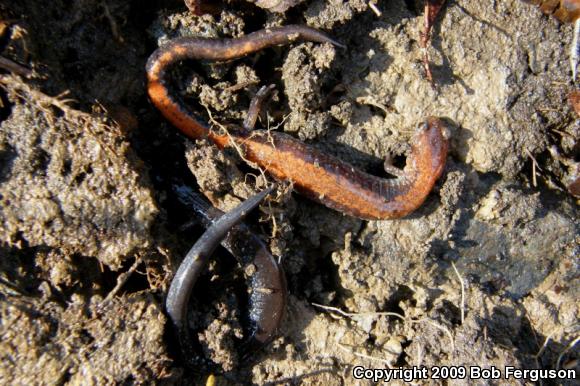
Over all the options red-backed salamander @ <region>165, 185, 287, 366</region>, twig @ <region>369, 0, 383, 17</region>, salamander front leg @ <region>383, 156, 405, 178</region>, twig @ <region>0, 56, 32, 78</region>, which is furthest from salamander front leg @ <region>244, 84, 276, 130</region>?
twig @ <region>0, 56, 32, 78</region>

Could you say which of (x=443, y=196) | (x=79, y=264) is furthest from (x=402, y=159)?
(x=79, y=264)

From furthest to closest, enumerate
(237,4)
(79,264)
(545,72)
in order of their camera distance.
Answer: (545,72) < (237,4) < (79,264)

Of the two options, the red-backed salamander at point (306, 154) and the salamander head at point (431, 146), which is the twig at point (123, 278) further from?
the salamander head at point (431, 146)

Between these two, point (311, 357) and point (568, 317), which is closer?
point (311, 357)

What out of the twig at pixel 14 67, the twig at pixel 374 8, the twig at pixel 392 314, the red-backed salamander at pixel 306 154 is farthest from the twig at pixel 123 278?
the twig at pixel 374 8

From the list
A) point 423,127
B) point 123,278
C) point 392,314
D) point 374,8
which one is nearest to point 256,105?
point 374,8

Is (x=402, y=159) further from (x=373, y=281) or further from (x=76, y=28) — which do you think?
(x=76, y=28)

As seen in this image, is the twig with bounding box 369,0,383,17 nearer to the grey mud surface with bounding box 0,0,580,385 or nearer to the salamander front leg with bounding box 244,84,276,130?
the grey mud surface with bounding box 0,0,580,385
